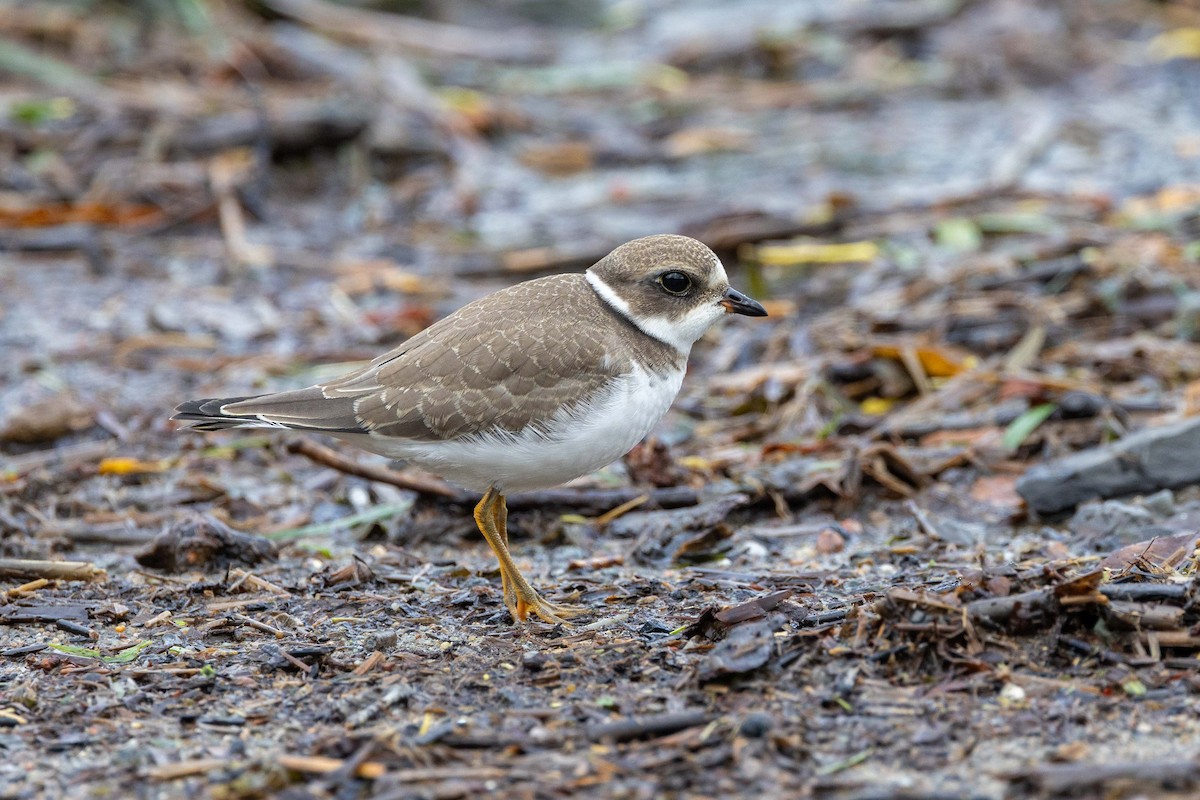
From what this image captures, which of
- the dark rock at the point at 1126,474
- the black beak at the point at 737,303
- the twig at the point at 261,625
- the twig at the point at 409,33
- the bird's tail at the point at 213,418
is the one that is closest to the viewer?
the twig at the point at 261,625

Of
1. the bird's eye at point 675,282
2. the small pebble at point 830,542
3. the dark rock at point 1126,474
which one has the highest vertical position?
the bird's eye at point 675,282

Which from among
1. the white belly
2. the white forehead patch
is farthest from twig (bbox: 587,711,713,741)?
the white forehead patch

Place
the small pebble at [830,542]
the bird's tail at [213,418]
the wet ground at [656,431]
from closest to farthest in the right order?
the wet ground at [656,431]
the bird's tail at [213,418]
the small pebble at [830,542]

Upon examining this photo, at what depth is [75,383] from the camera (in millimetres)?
8727

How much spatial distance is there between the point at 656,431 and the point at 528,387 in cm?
270

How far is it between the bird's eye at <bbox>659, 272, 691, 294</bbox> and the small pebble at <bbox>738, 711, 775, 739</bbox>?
235 centimetres

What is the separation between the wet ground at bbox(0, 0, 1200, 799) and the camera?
13.5ft

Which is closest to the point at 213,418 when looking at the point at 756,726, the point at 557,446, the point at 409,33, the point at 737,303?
the point at 557,446

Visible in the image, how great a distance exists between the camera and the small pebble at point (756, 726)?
13.0ft

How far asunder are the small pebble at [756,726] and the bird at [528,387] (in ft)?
4.62

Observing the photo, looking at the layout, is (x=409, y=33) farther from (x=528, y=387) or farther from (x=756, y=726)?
(x=756, y=726)

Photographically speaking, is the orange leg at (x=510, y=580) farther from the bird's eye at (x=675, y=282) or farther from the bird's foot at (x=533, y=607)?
the bird's eye at (x=675, y=282)

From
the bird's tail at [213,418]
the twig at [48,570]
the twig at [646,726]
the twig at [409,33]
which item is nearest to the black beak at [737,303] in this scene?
the bird's tail at [213,418]

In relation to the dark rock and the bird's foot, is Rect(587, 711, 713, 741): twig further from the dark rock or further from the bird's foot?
the dark rock
